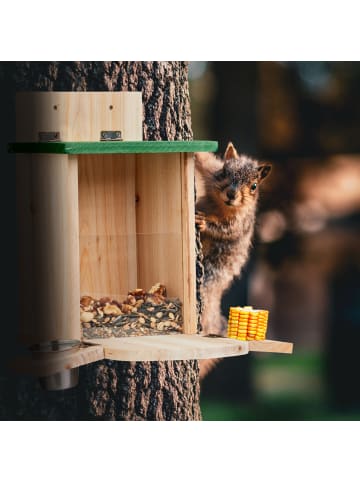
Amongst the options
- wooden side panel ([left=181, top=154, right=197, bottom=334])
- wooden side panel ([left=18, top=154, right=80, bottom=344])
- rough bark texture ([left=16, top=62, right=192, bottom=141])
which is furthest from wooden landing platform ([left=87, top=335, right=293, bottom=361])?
rough bark texture ([left=16, top=62, right=192, bottom=141])

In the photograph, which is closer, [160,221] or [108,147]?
[108,147]

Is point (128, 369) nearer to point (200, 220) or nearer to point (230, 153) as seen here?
point (200, 220)

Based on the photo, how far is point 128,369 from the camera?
5.64m

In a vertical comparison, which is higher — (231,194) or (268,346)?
(231,194)

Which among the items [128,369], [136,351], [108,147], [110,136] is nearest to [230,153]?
[128,369]

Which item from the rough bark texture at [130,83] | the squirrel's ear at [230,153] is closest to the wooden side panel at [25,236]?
the rough bark texture at [130,83]

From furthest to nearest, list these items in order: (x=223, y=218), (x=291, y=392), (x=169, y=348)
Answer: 1. (x=291, y=392)
2. (x=223, y=218)
3. (x=169, y=348)

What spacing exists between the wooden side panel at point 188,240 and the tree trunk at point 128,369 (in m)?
1.06

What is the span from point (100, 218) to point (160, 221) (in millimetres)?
275

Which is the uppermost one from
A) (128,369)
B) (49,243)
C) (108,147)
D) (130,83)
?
(130,83)

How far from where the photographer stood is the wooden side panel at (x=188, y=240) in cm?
434

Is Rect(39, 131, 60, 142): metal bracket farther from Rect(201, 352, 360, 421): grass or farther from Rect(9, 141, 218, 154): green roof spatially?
Rect(201, 352, 360, 421): grass

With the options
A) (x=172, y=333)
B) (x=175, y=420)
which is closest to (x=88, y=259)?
(x=172, y=333)

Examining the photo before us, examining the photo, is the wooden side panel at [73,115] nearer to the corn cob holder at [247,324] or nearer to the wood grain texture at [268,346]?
the corn cob holder at [247,324]
